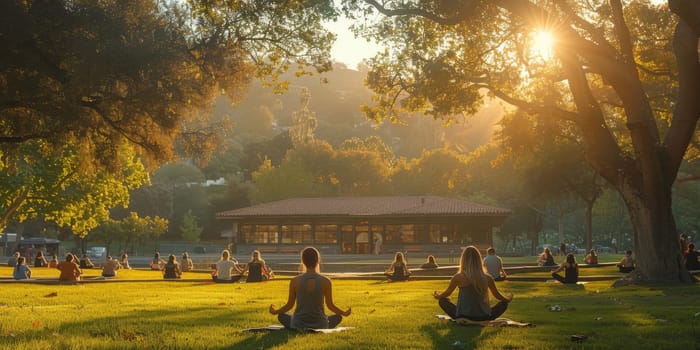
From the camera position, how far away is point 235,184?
8606 centimetres

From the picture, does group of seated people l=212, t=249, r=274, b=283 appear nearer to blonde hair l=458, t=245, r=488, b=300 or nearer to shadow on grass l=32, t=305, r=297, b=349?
shadow on grass l=32, t=305, r=297, b=349

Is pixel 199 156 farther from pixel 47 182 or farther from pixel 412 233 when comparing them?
pixel 412 233

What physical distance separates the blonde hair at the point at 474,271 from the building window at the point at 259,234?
52830mm

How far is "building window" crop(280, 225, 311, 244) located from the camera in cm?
6088

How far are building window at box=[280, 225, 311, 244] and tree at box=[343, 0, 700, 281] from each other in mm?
35177

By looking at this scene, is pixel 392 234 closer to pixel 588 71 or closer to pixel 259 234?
pixel 259 234

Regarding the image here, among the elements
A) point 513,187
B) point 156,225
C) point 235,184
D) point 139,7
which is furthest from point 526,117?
point 235,184

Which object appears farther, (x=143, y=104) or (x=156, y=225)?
(x=156, y=225)

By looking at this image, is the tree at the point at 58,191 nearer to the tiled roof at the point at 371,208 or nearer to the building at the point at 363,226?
the tiled roof at the point at 371,208

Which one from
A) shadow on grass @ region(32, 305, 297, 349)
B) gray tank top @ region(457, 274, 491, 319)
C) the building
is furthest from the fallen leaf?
the building

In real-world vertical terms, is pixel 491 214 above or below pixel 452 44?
below

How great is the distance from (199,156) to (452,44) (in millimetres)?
13329

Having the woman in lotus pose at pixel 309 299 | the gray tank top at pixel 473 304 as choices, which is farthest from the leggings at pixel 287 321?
the gray tank top at pixel 473 304

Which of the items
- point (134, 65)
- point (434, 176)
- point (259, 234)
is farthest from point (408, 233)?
point (134, 65)
